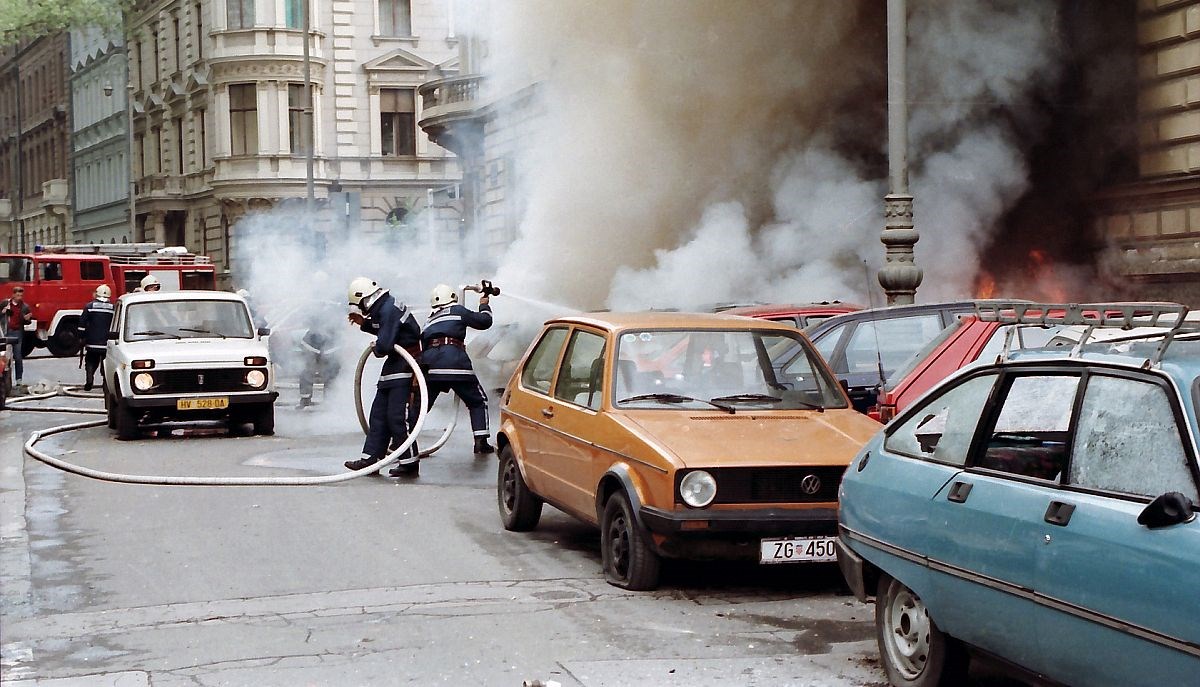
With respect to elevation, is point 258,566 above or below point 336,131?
below

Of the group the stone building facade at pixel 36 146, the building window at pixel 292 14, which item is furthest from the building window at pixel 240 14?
the stone building facade at pixel 36 146

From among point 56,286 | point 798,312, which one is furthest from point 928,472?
point 56,286

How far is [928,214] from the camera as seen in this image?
21.6m

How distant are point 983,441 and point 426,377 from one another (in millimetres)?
7882

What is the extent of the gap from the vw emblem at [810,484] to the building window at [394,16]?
133ft

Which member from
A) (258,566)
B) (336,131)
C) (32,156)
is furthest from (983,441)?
(32,156)

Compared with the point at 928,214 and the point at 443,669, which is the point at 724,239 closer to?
the point at 928,214

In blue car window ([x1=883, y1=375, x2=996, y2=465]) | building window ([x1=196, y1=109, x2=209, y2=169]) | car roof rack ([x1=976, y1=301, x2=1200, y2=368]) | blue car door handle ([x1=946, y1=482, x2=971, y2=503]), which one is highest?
building window ([x1=196, y1=109, x2=209, y2=169])

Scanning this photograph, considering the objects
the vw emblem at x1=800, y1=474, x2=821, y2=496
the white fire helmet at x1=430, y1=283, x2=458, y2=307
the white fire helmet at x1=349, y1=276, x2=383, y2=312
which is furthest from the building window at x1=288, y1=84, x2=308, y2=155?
the vw emblem at x1=800, y1=474, x2=821, y2=496

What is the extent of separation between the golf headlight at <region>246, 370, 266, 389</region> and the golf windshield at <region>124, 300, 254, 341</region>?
2.39ft

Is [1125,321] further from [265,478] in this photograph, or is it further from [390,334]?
[265,478]

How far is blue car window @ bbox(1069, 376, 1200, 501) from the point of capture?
13.4ft

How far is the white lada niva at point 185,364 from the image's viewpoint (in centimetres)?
1464

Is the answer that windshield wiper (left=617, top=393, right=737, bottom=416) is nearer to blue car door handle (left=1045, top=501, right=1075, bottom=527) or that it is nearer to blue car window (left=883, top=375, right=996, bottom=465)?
blue car window (left=883, top=375, right=996, bottom=465)
